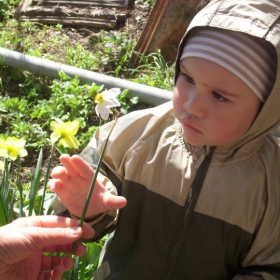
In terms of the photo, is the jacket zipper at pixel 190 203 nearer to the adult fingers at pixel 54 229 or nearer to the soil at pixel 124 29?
the adult fingers at pixel 54 229

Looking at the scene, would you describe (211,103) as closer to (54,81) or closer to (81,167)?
(81,167)

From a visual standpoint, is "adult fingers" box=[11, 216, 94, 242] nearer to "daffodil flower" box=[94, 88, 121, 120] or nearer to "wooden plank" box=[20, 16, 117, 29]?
"daffodil flower" box=[94, 88, 121, 120]

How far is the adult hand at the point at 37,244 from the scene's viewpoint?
1271mm

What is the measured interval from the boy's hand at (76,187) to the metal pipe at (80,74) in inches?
53.4

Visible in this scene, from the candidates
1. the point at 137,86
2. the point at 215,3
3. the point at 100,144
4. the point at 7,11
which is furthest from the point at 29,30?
the point at 215,3

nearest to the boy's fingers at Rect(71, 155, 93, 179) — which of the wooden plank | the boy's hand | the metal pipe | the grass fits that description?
the boy's hand

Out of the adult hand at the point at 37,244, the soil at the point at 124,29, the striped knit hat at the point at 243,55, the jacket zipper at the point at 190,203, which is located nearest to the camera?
the adult hand at the point at 37,244

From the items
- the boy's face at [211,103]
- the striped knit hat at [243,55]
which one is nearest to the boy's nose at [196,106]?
the boy's face at [211,103]

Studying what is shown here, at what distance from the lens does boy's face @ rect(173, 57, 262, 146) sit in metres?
1.40

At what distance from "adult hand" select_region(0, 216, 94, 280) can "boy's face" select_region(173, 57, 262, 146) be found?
43 centimetres

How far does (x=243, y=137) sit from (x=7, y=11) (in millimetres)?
2786

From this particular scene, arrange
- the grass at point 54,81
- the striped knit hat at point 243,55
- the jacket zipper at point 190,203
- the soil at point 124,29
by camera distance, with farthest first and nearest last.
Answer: the soil at point 124,29 < the grass at point 54,81 < the jacket zipper at point 190,203 < the striped knit hat at point 243,55

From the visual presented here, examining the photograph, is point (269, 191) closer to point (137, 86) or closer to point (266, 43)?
point (266, 43)

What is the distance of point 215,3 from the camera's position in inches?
58.1
